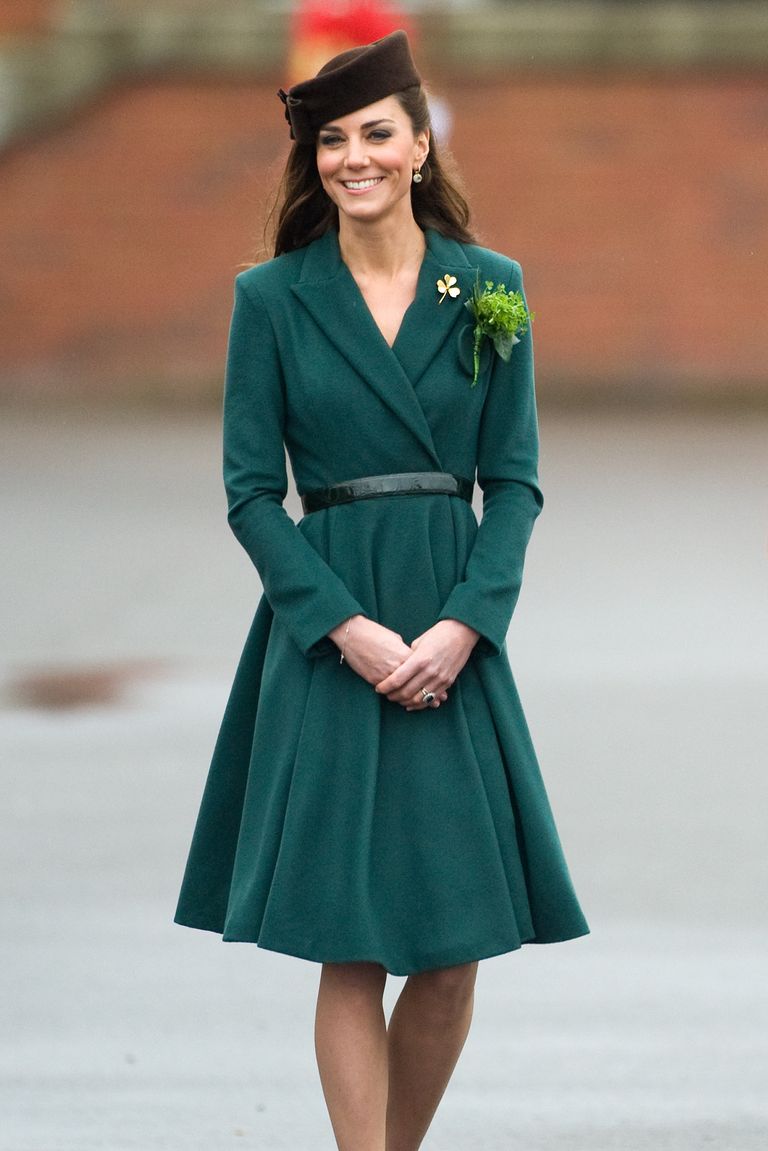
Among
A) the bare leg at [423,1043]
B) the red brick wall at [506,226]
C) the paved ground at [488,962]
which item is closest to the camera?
the bare leg at [423,1043]

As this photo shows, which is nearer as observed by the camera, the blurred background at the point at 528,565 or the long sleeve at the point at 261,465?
the long sleeve at the point at 261,465

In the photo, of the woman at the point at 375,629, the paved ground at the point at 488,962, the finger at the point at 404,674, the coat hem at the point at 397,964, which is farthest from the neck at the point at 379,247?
the paved ground at the point at 488,962

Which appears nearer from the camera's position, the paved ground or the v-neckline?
the v-neckline

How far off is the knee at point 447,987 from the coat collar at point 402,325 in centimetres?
82

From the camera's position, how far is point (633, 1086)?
4516 mm

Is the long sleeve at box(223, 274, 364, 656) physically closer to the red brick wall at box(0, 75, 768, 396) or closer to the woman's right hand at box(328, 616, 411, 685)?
the woman's right hand at box(328, 616, 411, 685)

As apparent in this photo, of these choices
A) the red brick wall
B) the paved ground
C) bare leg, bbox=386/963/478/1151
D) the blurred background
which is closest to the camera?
bare leg, bbox=386/963/478/1151

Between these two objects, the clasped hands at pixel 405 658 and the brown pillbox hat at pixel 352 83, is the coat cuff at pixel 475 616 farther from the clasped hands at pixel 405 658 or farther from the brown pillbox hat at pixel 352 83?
the brown pillbox hat at pixel 352 83

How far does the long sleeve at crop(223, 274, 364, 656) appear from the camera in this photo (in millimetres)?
3533

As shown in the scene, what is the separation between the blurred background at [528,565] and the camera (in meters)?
4.69

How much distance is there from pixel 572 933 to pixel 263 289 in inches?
45.6

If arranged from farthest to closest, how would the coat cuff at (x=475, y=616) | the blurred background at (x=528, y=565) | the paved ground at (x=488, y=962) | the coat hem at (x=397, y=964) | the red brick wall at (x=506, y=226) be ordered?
1. the red brick wall at (x=506, y=226)
2. the blurred background at (x=528, y=565)
3. the paved ground at (x=488, y=962)
4. the coat cuff at (x=475, y=616)
5. the coat hem at (x=397, y=964)

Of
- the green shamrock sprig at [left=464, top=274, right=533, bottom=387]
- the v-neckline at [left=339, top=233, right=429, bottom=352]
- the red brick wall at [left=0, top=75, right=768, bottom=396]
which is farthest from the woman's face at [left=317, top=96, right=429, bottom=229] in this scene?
the red brick wall at [left=0, top=75, right=768, bottom=396]

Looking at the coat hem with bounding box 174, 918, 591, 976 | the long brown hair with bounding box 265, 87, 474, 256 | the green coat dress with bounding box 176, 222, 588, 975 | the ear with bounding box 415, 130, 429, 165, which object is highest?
the ear with bounding box 415, 130, 429, 165
